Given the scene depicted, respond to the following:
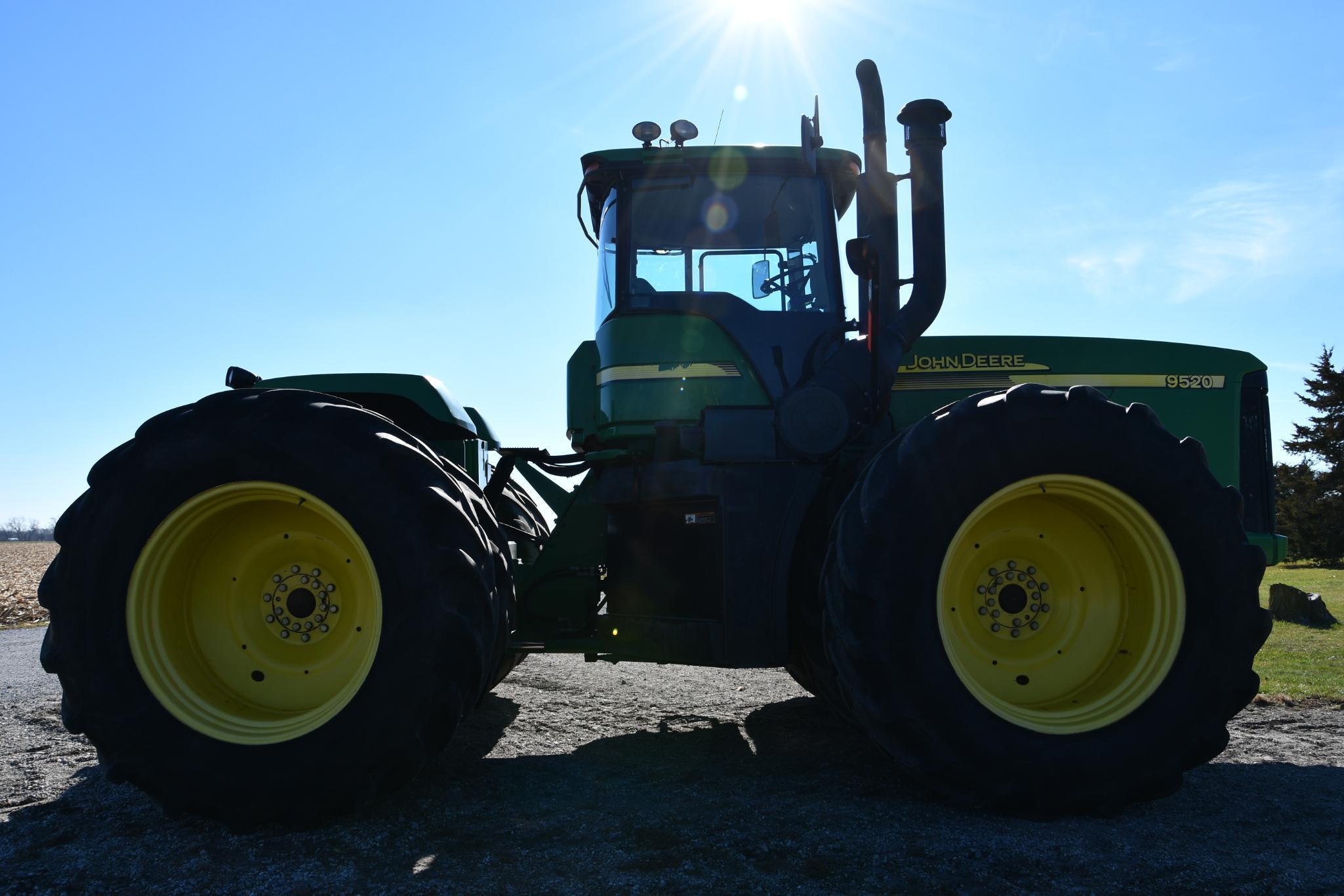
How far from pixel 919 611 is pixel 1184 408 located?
2248 mm

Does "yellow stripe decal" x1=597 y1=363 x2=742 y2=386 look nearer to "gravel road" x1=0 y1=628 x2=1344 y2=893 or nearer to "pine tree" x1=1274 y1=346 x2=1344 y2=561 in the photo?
"gravel road" x1=0 y1=628 x2=1344 y2=893

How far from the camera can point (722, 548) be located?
11.8 ft

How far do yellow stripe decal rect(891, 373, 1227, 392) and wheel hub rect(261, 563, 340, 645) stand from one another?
2625mm

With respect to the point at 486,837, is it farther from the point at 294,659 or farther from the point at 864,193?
the point at 864,193

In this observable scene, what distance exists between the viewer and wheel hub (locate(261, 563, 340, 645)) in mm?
3312

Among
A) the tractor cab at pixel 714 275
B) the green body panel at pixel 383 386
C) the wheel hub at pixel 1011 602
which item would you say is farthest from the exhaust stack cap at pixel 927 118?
the green body panel at pixel 383 386

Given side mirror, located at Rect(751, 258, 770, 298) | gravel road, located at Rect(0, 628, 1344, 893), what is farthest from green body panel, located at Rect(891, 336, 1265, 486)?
gravel road, located at Rect(0, 628, 1344, 893)

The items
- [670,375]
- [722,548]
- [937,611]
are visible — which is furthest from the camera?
[670,375]

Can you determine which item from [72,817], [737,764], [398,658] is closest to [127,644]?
[72,817]

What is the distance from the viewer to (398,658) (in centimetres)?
297

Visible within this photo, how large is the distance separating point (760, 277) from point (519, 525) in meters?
1.89

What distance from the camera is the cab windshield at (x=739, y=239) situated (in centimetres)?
406

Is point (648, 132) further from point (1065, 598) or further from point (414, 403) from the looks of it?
point (1065, 598)

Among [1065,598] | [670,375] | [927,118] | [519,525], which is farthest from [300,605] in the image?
[927,118]
